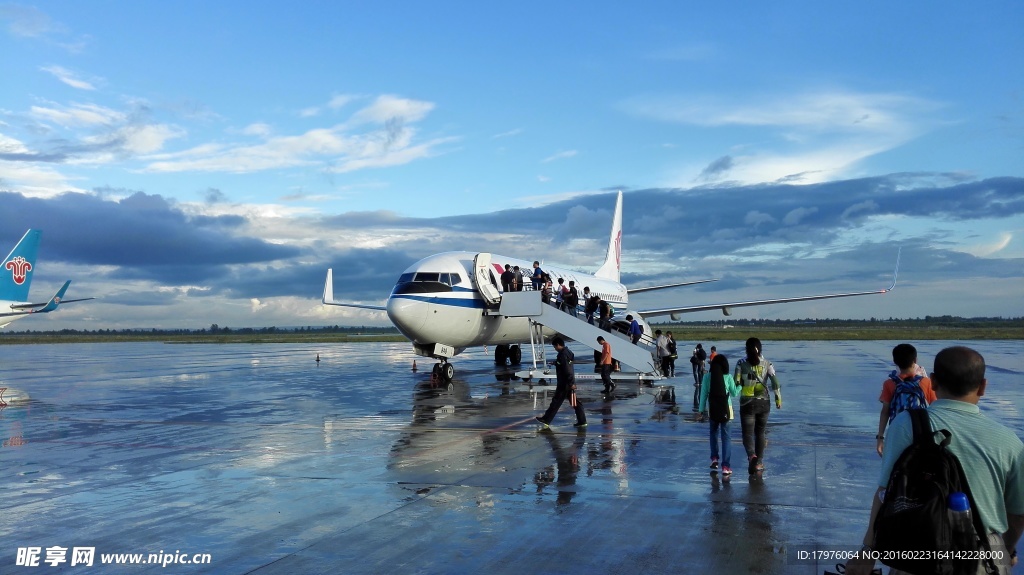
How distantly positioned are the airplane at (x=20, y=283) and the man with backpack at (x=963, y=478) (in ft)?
161

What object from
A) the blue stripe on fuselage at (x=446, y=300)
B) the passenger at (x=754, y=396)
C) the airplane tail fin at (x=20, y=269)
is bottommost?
the passenger at (x=754, y=396)

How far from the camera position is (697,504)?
8281 millimetres

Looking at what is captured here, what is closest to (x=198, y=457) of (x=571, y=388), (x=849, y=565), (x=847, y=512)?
(x=571, y=388)

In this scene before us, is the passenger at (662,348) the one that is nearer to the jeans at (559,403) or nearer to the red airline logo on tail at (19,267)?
the jeans at (559,403)

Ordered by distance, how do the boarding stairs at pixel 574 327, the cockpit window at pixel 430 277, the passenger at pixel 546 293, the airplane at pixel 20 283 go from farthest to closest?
1. the airplane at pixel 20 283
2. the passenger at pixel 546 293
3. the cockpit window at pixel 430 277
4. the boarding stairs at pixel 574 327

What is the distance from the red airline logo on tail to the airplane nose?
32.8m

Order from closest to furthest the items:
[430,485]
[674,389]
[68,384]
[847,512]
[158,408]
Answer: [847,512] → [430,485] → [158,408] → [674,389] → [68,384]

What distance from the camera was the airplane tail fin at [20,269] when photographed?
43.6m

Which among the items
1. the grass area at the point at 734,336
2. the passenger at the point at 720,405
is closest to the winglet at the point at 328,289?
the passenger at the point at 720,405

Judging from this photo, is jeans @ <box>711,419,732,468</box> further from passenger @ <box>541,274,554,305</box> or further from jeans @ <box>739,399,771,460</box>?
passenger @ <box>541,274,554,305</box>

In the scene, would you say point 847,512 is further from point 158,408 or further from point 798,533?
point 158,408

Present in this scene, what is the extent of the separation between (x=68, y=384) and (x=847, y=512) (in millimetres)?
25660

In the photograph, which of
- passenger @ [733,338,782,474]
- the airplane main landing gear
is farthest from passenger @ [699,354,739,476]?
the airplane main landing gear

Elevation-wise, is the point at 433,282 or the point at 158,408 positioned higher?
the point at 433,282
